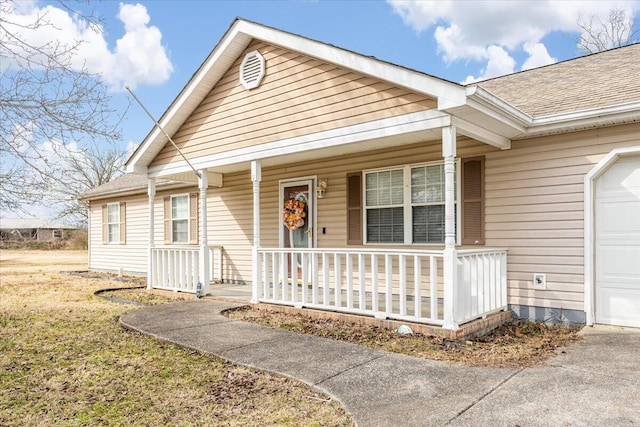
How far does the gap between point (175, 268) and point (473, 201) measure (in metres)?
5.94

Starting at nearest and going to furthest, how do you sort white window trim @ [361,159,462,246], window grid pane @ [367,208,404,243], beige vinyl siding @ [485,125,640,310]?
beige vinyl siding @ [485,125,640,310] → white window trim @ [361,159,462,246] → window grid pane @ [367,208,404,243]

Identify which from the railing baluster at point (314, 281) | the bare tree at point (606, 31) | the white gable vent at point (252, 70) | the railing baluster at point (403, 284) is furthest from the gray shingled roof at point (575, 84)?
the bare tree at point (606, 31)

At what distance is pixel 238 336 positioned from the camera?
5266mm

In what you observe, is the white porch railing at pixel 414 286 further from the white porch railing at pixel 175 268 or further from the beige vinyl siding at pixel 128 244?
the beige vinyl siding at pixel 128 244

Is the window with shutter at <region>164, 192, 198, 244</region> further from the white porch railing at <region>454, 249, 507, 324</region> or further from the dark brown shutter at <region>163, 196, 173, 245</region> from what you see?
the white porch railing at <region>454, 249, 507, 324</region>

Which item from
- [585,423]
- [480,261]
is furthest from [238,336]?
[585,423]

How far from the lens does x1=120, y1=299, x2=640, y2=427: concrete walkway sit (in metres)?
2.95

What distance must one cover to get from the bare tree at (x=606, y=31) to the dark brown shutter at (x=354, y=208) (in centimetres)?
1563

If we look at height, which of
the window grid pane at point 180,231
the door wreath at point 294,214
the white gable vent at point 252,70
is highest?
the white gable vent at point 252,70

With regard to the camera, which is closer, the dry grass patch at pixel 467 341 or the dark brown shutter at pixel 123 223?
the dry grass patch at pixel 467 341

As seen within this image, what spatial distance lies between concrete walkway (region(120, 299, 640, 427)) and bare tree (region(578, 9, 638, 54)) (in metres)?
17.0

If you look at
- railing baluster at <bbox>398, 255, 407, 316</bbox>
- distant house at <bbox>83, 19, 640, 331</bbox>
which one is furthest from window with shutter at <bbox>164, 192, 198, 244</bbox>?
railing baluster at <bbox>398, 255, 407, 316</bbox>

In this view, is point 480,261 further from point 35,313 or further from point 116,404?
point 35,313

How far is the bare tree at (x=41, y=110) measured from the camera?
389 centimetres
